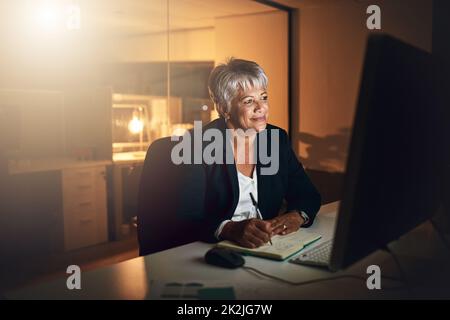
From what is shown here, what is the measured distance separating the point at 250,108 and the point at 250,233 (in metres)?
0.59

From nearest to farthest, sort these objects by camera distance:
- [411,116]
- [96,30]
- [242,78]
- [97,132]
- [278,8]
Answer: [411,116], [242,78], [97,132], [278,8], [96,30]

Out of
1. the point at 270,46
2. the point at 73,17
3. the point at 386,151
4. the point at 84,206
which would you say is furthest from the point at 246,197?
the point at 73,17

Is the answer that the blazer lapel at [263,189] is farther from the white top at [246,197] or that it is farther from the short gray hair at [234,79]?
the short gray hair at [234,79]

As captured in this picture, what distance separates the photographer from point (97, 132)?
13.1ft

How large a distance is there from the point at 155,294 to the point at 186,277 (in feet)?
0.40

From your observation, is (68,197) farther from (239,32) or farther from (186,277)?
(186,277)

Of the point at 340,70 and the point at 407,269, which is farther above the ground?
the point at 340,70

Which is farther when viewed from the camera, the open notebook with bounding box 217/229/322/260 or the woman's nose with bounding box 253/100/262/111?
the woman's nose with bounding box 253/100/262/111

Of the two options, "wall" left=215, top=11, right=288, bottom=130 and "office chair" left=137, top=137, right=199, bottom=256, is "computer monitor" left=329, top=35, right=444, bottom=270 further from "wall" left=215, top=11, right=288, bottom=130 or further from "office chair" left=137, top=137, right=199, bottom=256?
"wall" left=215, top=11, right=288, bottom=130

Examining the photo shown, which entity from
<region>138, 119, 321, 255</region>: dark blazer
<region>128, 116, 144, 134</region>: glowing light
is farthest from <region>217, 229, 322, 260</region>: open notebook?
<region>128, 116, 144, 134</region>: glowing light

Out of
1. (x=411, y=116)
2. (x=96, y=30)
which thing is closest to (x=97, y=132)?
(x=96, y=30)

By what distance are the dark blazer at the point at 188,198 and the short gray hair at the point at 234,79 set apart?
10 centimetres

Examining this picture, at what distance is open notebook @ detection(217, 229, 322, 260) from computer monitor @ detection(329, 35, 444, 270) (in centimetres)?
34

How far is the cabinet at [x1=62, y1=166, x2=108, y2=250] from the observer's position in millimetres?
3680
